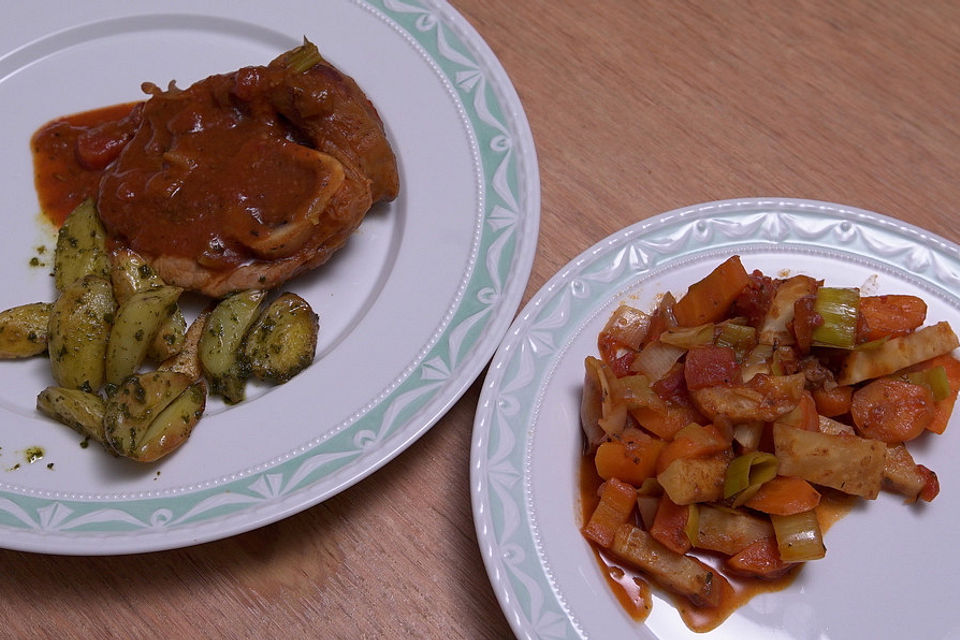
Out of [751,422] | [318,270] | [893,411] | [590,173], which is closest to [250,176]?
[318,270]

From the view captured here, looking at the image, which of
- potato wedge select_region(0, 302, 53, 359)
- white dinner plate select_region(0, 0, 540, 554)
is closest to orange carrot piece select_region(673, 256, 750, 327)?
white dinner plate select_region(0, 0, 540, 554)

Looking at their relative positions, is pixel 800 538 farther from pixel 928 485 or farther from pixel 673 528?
pixel 928 485

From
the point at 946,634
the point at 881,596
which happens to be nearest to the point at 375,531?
the point at 881,596

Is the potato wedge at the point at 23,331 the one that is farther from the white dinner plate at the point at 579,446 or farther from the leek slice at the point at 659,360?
the leek slice at the point at 659,360

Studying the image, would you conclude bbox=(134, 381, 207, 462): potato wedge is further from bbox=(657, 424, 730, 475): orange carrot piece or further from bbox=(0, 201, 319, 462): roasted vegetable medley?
bbox=(657, 424, 730, 475): orange carrot piece

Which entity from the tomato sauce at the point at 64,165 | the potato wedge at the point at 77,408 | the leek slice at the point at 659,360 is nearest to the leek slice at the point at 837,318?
the leek slice at the point at 659,360

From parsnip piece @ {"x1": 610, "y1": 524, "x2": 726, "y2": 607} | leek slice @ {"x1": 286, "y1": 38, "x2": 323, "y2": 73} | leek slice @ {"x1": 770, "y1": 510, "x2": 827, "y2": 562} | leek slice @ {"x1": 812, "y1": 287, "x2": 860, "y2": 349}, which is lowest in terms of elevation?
parsnip piece @ {"x1": 610, "y1": 524, "x2": 726, "y2": 607}

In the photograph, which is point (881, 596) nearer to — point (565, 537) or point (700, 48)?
point (565, 537)
